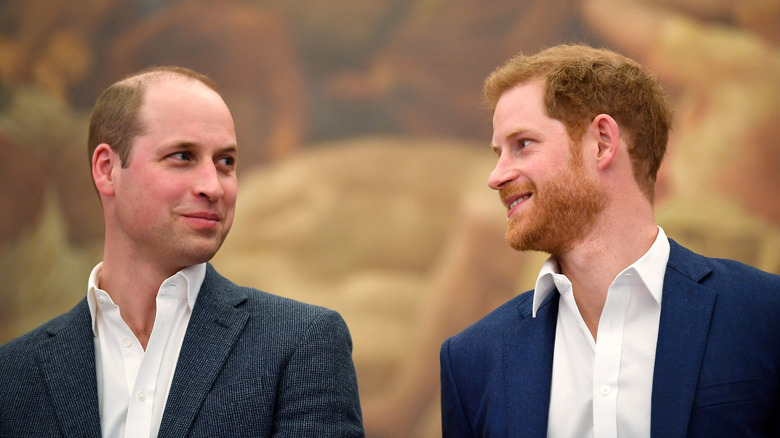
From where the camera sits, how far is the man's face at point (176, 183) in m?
2.56

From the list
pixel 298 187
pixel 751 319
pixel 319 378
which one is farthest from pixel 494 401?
pixel 298 187

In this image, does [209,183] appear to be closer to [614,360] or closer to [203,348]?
[203,348]

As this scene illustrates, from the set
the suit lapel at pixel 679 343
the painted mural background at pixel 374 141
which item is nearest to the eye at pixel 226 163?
the suit lapel at pixel 679 343

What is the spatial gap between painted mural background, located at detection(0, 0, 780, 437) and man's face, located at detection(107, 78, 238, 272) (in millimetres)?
4195

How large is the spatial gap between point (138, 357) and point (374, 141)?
15.6ft

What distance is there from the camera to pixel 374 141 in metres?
7.05

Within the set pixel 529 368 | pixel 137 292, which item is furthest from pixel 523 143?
pixel 137 292

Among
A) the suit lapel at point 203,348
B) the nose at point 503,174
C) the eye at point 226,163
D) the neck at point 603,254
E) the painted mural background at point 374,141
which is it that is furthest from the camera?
the painted mural background at point 374,141

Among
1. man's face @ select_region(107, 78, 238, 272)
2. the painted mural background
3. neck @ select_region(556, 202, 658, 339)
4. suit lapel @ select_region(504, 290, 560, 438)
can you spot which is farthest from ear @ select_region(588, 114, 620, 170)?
the painted mural background

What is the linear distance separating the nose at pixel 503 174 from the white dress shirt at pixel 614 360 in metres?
0.36

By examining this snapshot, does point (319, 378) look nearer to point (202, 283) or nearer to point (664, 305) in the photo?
point (202, 283)

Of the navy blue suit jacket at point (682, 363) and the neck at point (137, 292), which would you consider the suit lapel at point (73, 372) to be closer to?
the neck at point (137, 292)

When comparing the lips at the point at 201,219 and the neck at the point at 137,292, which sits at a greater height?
the lips at the point at 201,219

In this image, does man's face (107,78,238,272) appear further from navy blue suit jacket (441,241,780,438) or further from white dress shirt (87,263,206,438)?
navy blue suit jacket (441,241,780,438)
